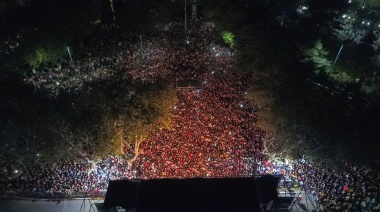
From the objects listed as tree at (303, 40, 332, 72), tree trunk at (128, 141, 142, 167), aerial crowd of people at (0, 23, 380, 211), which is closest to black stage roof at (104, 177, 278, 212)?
aerial crowd of people at (0, 23, 380, 211)

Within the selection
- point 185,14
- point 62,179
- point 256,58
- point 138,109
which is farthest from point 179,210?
point 185,14

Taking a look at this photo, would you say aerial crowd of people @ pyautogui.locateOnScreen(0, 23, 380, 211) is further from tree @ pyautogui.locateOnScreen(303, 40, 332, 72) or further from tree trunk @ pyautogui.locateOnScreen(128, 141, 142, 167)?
tree @ pyautogui.locateOnScreen(303, 40, 332, 72)

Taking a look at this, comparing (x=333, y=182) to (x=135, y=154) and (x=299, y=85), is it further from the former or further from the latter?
(x=135, y=154)

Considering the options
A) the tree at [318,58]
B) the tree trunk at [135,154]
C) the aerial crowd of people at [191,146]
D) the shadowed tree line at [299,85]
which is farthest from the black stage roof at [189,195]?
the tree at [318,58]

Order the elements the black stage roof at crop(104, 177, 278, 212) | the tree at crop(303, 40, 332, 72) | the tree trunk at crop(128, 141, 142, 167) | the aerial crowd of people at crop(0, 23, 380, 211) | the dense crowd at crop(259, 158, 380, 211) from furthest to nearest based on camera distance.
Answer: the tree at crop(303, 40, 332, 72), the tree trunk at crop(128, 141, 142, 167), the aerial crowd of people at crop(0, 23, 380, 211), the dense crowd at crop(259, 158, 380, 211), the black stage roof at crop(104, 177, 278, 212)

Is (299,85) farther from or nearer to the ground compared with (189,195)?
farther from the ground

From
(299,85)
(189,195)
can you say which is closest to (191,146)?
(189,195)
